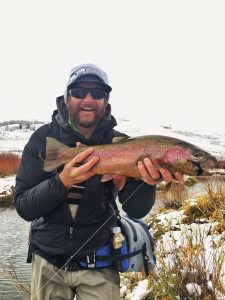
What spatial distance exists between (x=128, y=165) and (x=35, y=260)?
983 millimetres

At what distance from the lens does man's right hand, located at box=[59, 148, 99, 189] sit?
8.74 feet

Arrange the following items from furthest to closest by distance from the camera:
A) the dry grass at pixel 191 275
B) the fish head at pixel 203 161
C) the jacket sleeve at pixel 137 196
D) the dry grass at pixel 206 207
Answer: the dry grass at pixel 206 207
the dry grass at pixel 191 275
the jacket sleeve at pixel 137 196
the fish head at pixel 203 161

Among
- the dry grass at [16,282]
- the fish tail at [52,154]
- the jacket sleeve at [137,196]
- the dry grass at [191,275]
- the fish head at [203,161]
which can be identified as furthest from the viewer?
the dry grass at [16,282]

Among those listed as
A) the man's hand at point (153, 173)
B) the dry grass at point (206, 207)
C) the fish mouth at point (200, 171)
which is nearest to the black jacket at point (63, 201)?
the man's hand at point (153, 173)

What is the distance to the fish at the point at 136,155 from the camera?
8.46ft

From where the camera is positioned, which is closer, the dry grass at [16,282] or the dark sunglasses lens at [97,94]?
the dark sunglasses lens at [97,94]

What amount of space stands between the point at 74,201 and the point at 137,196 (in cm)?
48

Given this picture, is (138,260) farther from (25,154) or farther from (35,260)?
(25,154)

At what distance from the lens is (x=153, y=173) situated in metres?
2.63

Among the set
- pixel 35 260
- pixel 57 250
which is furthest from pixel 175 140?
pixel 35 260

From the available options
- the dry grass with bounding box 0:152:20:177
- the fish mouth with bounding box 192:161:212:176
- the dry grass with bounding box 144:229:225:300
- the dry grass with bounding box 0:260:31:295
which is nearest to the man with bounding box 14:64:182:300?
the fish mouth with bounding box 192:161:212:176

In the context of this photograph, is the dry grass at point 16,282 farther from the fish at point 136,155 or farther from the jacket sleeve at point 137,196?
the fish at point 136,155

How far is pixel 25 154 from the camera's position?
288 centimetres

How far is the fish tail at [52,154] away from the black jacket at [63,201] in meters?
0.07
